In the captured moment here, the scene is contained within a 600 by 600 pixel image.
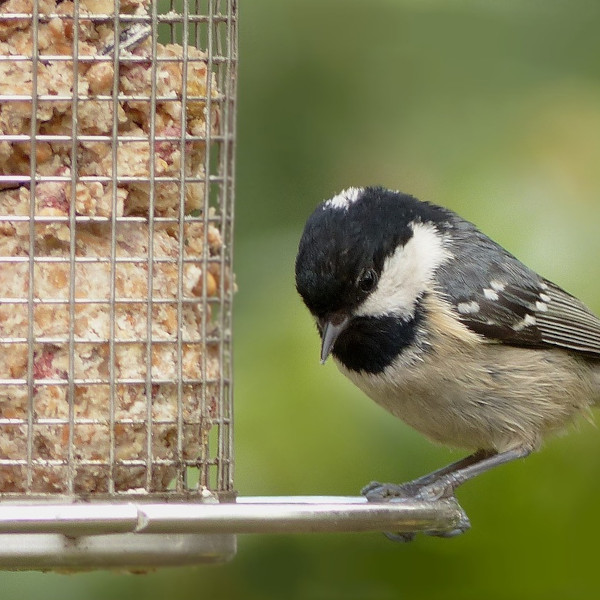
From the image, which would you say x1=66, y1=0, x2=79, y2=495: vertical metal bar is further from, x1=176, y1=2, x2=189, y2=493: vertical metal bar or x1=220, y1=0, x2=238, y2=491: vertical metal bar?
x1=220, y1=0, x2=238, y2=491: vertical metal bar

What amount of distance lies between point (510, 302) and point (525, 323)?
3.4 inches

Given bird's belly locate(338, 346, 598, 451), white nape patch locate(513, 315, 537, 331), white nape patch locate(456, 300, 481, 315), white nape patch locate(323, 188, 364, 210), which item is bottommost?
bird's belly locate(338, 346, 598, 451)

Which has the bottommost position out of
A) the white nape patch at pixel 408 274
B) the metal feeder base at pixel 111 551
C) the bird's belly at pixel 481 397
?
the metal feeder base at pixel 111 551

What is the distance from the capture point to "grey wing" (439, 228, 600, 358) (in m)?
3.96

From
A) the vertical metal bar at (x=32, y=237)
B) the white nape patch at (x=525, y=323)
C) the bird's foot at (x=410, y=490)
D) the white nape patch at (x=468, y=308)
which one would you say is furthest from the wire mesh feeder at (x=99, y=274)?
the white nape patch at (x=525, y=323)

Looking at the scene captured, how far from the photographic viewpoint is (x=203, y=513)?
2631mm

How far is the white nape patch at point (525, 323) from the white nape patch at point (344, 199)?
692 millimetres

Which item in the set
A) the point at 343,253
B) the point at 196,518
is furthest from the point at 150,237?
the point at 196,518

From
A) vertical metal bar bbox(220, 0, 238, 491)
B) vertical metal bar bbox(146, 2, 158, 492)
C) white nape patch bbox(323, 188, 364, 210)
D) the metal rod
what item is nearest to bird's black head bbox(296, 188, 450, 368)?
white nape patch bbox(323, 188, 364, 210)

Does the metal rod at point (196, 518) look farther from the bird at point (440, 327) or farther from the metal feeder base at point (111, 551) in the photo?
the bird at point (440, 327)

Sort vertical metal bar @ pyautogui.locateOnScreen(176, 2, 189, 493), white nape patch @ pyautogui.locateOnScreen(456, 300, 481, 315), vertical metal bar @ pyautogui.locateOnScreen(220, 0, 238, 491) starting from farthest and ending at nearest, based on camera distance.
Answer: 1. white nape patch @ pyautogui.locateOnScreen(456, 300, 481, 315)
2. vertical metal bar @ pyautogui.locateOnScreen(220, 0, 238, 491)
3. vertical metal bar @ pyautogui.locateOnScreen(176, 2, 189, 493)

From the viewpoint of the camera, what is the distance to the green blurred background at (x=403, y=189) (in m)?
3.75

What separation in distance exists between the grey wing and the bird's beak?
420mm

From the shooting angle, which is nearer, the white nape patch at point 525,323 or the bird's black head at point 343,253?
the bird's black head at point 343,253
